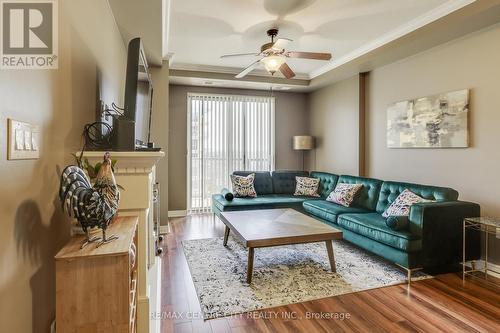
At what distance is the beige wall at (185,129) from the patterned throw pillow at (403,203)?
314cm

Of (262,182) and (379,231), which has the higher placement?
(262,182)

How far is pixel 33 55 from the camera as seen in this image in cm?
116

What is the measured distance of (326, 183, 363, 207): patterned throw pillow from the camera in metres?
4.09

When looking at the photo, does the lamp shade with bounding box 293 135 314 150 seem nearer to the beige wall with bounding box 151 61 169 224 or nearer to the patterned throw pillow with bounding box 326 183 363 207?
the patterned throw pillow with bounding box 326 183 363 207

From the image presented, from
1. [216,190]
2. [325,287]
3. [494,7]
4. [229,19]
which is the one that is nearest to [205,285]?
[325,287]

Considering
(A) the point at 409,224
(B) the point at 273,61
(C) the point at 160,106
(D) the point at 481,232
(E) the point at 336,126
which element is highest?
(B) the point at 273,61

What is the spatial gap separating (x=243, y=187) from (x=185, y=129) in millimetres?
1775

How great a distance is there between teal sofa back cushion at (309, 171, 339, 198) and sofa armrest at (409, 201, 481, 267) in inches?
80.3

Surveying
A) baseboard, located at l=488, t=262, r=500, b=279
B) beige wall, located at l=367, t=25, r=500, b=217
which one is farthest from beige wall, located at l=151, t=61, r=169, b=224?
baseboard, located at l=488, t=262, r=500, b=279

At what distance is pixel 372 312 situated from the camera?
7.18 feet

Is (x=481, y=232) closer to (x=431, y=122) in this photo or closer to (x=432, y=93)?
(x=431, y=122)

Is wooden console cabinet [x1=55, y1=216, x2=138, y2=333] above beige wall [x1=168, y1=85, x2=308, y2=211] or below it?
below

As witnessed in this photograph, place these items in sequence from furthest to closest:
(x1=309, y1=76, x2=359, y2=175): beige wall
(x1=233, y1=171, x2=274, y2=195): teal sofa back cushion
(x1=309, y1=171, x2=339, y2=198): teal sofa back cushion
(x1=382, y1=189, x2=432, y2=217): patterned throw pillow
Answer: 1. (x1=233, y1=171, x2=274, y2=195): teal sofa back cushion
2. (x1=309, y1=76, x2=359, y2=175): beige wall
3. (x1=309, y1=171, x2=339, y2=198): teal sofa back cushion
4. (x1=382, y1=189, x2=432, y2=217): patterned throw pillow
